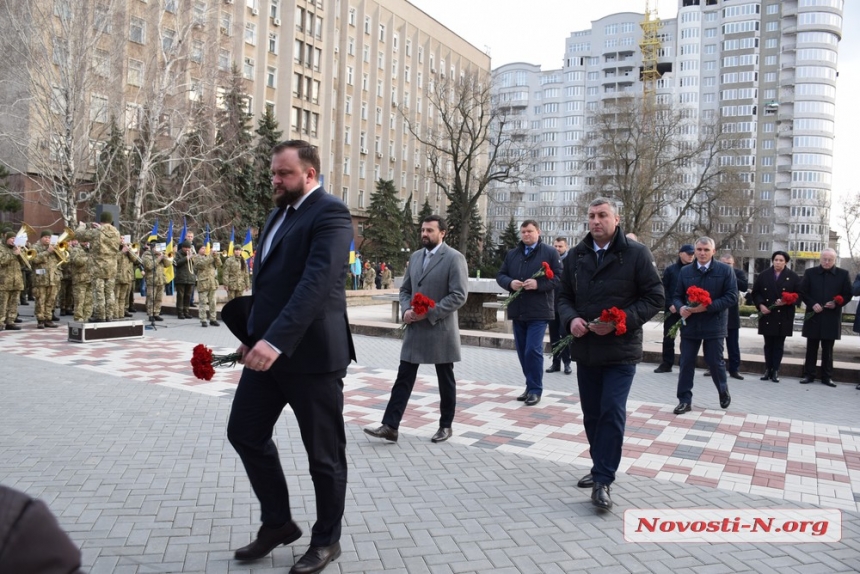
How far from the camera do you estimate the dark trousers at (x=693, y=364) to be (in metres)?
8.20

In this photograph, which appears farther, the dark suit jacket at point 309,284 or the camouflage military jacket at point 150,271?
the camouflage military jacket at point 150,271

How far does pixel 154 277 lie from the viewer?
1738 centimetres

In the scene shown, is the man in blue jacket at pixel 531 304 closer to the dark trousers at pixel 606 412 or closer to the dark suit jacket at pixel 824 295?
the dark trousers at pixel 606 412

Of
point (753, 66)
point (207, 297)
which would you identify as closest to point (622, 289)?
point (207, 297)

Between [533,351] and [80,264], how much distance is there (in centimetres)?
1140

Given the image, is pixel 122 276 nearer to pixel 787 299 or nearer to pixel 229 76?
pixel 787 299

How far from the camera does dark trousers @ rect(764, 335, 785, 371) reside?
10891 millimetres

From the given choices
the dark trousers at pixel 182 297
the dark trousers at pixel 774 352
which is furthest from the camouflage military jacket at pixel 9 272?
the dark trousers at pixel 774 352

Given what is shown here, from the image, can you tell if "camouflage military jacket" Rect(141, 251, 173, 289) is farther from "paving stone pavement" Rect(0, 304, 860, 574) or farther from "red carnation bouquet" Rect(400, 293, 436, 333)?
"red carnation bouquet" Rect(400, 293, 436, 333)

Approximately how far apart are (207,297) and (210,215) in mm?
18610

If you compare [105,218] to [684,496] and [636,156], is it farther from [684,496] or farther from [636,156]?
[636,156]

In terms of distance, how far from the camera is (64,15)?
27.1 meters

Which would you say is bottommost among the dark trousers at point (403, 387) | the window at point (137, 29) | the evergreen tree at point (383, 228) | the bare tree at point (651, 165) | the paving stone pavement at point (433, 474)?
the paving stone pavement at point (433, 474)

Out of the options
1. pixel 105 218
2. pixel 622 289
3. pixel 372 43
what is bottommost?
pixel 622 289
